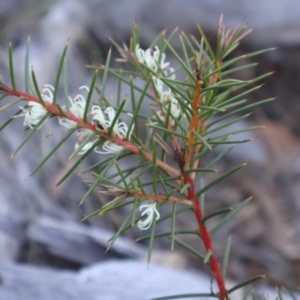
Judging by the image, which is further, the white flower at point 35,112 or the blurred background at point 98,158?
the blurred background at point 98,158

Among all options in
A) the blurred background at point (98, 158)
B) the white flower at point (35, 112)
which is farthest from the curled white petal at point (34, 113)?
the blurred background at point (98, 158)

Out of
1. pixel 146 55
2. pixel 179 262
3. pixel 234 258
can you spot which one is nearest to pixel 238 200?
pixel 234 258

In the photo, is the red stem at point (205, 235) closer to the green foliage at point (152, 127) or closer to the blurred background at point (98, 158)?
the green foliage at point (152, 127)

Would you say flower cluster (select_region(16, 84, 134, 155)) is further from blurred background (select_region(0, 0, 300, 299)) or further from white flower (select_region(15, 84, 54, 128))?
blurred background (select_region(0, 0, 300, 299))

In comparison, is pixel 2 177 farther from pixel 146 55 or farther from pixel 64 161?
pixel 146 55

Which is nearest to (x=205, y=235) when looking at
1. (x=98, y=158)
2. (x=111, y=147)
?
(x=111, y=147)

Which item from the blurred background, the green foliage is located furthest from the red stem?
the blurred background

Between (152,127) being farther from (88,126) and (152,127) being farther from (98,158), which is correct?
(98,158)

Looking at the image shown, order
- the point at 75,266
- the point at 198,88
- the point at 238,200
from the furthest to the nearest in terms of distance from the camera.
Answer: the point at 238,200, the point at 75,266, the point at 198,88
